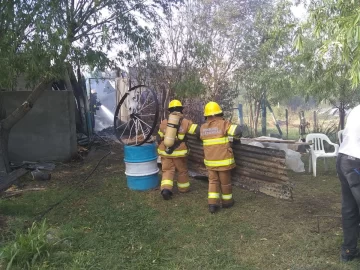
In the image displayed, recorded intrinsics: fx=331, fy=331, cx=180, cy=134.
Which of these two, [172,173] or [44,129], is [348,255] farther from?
[44,129]

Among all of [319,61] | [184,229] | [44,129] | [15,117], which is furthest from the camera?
[44,129]

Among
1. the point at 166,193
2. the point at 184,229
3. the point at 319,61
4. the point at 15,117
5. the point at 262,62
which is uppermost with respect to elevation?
the point at 262,62

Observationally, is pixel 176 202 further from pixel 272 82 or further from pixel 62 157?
pixel 272 82

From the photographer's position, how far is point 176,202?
5.01 m

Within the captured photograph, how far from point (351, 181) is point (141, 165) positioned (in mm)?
3267

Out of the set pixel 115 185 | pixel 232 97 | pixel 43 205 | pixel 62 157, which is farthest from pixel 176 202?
pixel 232 97

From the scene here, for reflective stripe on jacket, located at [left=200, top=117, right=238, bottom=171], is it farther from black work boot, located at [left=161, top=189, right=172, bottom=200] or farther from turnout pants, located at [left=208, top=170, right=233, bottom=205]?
black work boot, located at [left=161, top=189, right=172, bottom=200]

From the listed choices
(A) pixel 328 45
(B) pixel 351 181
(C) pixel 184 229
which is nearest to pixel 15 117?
(C) pixel 184 229

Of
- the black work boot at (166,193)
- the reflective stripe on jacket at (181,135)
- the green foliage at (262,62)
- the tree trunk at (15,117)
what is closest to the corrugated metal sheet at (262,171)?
the reflective stripe on jacket at (181,135)

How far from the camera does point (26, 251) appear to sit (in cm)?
319

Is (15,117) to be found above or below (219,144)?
above

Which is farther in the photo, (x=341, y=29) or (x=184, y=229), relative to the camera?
(x=184, y=229)

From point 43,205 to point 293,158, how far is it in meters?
4.79

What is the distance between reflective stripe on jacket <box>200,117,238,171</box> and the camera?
4.56 meters
